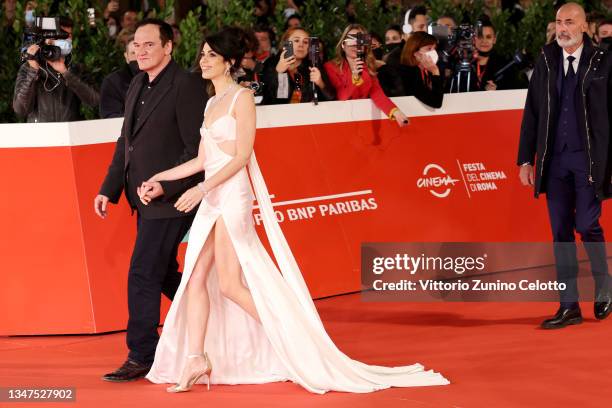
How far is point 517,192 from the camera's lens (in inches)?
442

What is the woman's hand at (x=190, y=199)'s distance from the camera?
671cm

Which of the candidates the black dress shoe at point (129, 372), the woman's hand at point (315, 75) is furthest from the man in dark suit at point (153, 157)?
the woman's hand at point (315, 75)

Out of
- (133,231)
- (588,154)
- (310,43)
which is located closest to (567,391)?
(588,154)

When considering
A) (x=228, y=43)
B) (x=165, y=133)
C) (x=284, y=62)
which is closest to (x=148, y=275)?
(x=165, y=133)

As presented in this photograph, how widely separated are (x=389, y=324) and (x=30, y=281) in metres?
2.45

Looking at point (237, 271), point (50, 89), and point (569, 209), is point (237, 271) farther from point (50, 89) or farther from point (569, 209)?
point (50, 89)

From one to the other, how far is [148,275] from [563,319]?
9.93 feet

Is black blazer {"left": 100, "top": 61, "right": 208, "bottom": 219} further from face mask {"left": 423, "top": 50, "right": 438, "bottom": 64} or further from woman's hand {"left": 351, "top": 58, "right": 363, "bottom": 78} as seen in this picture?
face mask {"left": 423, "top": 50, "right": 438, "bottom": 64}

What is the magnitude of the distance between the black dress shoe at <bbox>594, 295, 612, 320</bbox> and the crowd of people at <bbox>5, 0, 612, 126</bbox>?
7.20 ft

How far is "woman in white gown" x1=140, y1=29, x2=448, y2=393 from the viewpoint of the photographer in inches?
270

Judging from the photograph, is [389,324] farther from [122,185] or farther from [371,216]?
[122,185]

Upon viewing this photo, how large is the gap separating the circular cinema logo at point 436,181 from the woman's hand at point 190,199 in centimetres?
417

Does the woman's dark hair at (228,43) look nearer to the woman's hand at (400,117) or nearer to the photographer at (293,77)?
the photographer at (293,77)

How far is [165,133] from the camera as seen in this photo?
7219mm
